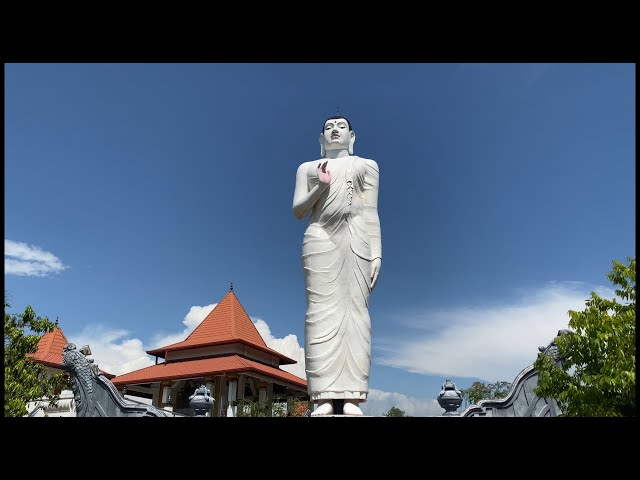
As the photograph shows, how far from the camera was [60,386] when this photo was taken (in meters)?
15.6

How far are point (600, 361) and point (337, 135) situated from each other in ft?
14.3

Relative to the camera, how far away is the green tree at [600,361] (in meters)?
6.51

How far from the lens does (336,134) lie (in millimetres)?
7211

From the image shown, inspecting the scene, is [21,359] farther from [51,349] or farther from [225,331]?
[51,349]

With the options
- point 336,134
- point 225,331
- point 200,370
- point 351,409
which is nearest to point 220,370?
point 200,370

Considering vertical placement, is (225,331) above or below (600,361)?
above

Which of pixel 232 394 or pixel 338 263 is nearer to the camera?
pixel 338 263

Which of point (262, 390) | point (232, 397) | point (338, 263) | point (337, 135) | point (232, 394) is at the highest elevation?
point (337, 135)

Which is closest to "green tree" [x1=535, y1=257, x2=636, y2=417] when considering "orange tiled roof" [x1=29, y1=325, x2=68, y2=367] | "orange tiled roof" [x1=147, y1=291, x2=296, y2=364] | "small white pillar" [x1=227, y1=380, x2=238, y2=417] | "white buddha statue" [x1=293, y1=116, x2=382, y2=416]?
"white buddha statue" [x1=293, y1=116, x2=382, y2=416]

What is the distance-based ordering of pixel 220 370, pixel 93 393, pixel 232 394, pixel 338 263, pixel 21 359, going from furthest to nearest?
1. pixel 232 394
2. pixel 220 370
3. pixel 21 359
4. pixel 93 393
5. pixel 338 263

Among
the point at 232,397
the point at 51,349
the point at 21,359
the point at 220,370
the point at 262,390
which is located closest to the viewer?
the point at 21,359
